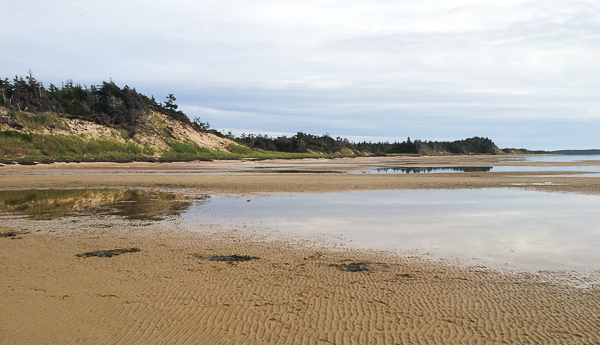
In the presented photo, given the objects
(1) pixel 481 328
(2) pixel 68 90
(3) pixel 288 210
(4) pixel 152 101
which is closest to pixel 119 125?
(2) pixel 68 90

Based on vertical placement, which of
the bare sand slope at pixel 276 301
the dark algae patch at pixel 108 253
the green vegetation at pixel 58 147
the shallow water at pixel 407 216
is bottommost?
the bare sand slope at pixel 276 301

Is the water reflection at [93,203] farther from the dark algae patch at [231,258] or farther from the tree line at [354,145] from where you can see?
the tree line at [354,145]

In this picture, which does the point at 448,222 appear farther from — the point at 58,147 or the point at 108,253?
the point at 58,147

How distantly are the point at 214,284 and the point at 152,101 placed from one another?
91113 millimetres

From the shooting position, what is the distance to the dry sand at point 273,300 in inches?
215

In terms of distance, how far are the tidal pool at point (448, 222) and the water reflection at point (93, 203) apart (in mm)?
1494

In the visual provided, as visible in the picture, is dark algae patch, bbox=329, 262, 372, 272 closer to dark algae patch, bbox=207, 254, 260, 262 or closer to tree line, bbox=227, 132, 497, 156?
dark algae patch, bbox=207, 254, 260, 262

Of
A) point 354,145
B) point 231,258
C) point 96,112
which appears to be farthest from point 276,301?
point 354,145

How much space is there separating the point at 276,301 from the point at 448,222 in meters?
8.80

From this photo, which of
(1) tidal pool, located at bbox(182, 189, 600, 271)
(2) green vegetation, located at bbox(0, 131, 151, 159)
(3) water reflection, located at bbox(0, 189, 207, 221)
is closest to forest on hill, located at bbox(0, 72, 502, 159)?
(2) green vegetation, located at bbox(0, 131, 151, 159)

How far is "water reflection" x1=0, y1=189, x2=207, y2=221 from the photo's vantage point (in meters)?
15.5

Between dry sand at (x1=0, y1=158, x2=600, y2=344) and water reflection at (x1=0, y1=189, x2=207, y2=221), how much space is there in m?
5.40

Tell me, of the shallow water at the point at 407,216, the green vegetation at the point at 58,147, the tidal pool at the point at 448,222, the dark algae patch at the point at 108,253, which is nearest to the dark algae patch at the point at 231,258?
the dark algae patch at the point at 108,253

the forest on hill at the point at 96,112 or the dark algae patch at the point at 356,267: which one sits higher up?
the forest on hill at the point at 96,112
